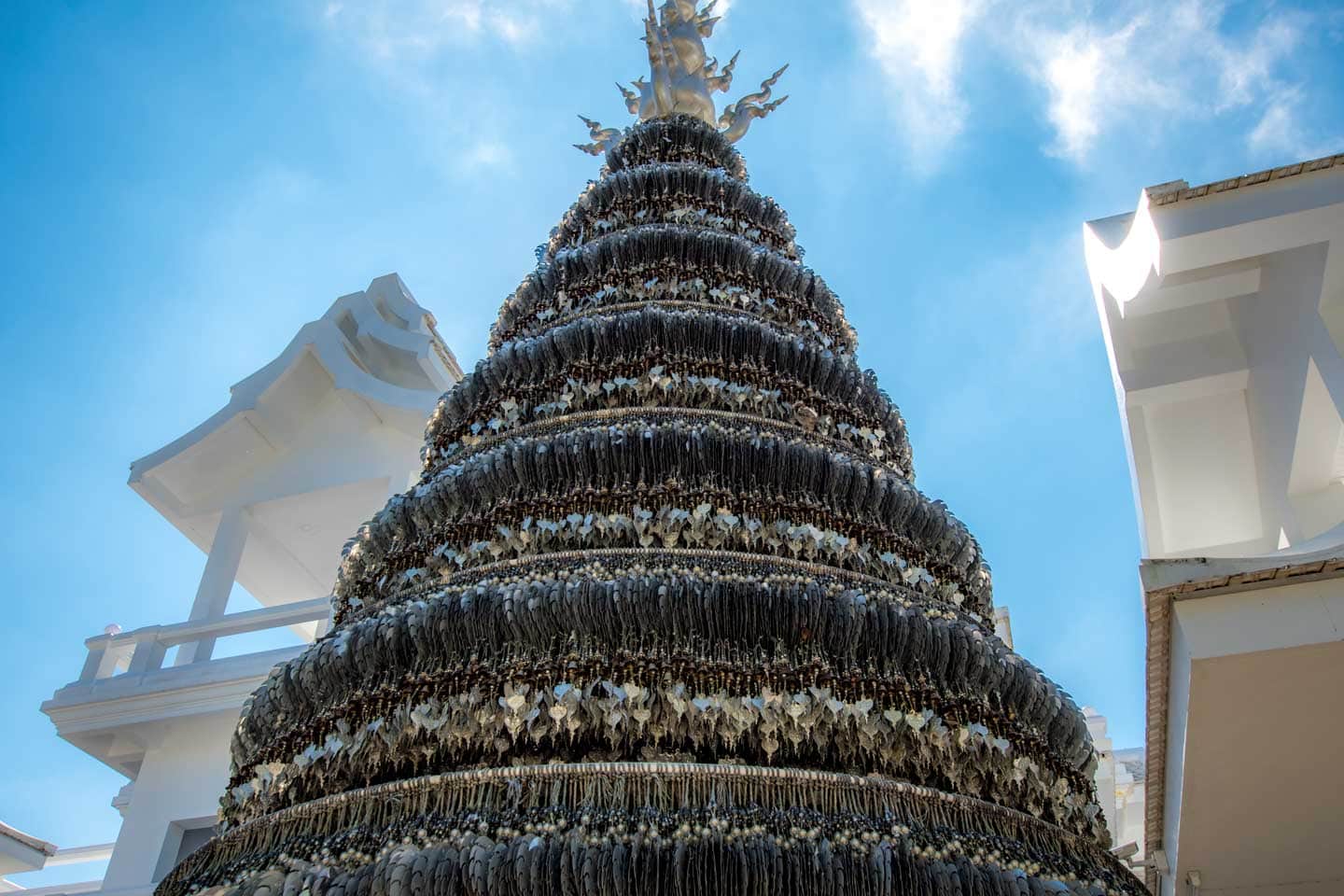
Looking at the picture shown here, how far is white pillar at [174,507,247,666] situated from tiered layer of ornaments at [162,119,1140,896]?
604 centimetres

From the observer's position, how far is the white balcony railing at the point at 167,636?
8852mm

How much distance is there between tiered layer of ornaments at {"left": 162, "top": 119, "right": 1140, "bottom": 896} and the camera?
7.45 feet

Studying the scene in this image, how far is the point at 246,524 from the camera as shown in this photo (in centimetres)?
1046

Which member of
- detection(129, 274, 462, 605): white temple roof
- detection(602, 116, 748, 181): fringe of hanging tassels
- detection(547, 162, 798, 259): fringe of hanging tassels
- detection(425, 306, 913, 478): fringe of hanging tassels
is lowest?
detection(425, 306, 913, 478): fringe of hanging tassels

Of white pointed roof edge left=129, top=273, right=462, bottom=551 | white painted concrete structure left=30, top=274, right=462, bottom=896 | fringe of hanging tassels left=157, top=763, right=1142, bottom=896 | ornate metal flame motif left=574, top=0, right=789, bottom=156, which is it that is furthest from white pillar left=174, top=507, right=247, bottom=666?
fringe of hanging tassels left=157, top=763, right=1142, bottom=896

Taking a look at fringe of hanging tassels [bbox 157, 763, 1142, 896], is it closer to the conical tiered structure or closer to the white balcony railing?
the conical tiered structure

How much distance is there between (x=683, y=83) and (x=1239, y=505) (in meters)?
5.93

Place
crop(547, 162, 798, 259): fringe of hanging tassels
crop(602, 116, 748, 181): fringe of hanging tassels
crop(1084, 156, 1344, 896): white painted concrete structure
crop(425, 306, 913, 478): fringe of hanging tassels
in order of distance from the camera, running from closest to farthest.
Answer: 1. crop(425, 306, 913, 478): fringe of hanging tassels
2. crop(1084, 156, 1344, 896): white painted concrete structure
3. crop(547, 162, 798, 259): fringe of hanging tassels
4. crop(602, 116, 748, 181): fringe of hanging tassels

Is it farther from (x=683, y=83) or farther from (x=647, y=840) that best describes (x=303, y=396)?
(x=647, y=840)

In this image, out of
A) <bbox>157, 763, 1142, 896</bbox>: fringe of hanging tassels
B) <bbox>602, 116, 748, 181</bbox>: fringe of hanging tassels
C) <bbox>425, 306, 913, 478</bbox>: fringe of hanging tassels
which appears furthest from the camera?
<bbox>602, 116, 748, 181</bbox>: fringe of hanging tassels

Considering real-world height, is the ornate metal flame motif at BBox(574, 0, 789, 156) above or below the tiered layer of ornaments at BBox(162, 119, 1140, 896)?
above

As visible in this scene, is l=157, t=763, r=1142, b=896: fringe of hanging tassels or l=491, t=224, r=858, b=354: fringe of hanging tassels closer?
l=157, t=763, r=1142, b=896: fringe of hanging tassels

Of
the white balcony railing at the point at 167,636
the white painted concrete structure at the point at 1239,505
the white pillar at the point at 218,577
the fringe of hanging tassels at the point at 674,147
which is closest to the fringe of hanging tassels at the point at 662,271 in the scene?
the fringe of hanging tassels at the point at 674,147

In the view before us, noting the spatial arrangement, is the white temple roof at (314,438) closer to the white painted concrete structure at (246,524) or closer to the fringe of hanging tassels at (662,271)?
the white painted concrete structure at (246,524)
